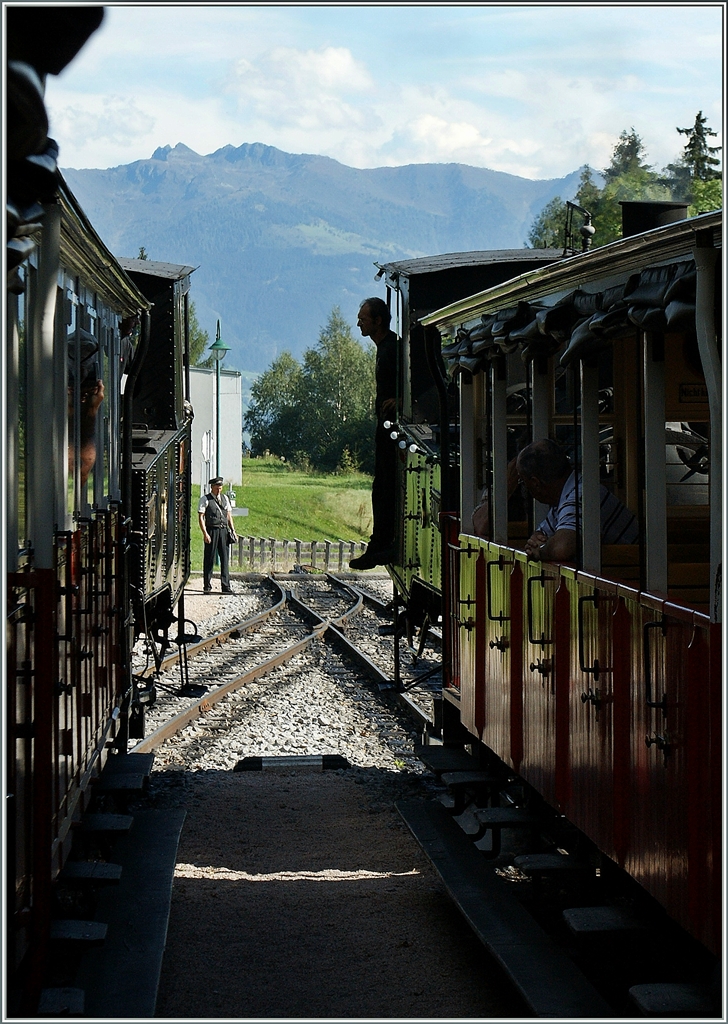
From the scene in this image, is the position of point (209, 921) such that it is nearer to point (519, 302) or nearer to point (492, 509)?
point (492, 509)

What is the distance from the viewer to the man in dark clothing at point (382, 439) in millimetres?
11797

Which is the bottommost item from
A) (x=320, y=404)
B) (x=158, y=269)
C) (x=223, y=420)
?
(x=158, y=269)

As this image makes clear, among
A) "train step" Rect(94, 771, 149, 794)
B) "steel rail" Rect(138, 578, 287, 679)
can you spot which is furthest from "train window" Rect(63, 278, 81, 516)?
"steel rail" Rect(138, 578, 287, 679)

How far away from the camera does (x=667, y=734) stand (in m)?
3.84

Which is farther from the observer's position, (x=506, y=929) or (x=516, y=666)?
(x=516, y=666)

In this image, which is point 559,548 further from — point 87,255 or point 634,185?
point 634,185

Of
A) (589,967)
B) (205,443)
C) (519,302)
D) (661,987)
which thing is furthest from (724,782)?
(205,443)

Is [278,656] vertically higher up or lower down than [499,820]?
lower down

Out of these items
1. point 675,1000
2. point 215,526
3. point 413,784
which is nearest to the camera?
point 675,1000

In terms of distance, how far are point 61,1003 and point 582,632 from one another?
2386mm

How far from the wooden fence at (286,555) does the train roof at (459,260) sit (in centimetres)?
1943

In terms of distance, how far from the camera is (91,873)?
5.25 metres

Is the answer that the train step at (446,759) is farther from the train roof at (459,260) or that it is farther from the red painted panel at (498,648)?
the train roof at (459,260)

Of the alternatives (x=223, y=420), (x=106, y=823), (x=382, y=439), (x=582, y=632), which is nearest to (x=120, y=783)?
(x=106, y=823)
